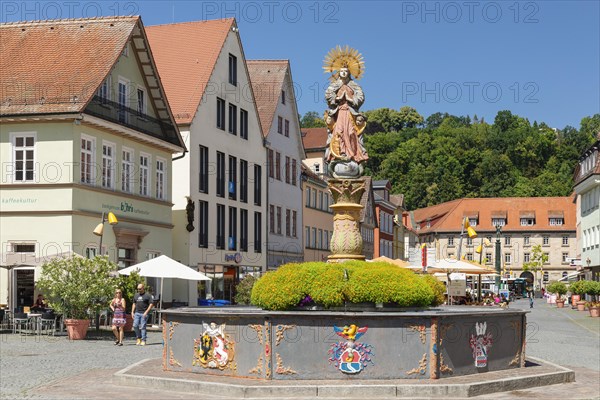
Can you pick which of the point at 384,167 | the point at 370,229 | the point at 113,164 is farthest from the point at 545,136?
the point at 113,164

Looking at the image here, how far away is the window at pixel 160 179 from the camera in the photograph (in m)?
42.5

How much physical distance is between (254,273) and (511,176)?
87376 mm

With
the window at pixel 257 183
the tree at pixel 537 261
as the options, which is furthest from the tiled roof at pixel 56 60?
the tree at pixel 537 261

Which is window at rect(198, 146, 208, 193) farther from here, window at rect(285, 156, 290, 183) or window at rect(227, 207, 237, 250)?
window at rect(285, 156, 290, 183)

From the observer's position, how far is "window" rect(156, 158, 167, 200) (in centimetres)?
4247

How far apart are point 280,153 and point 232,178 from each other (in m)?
9.06

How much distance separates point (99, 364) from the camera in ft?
65.6

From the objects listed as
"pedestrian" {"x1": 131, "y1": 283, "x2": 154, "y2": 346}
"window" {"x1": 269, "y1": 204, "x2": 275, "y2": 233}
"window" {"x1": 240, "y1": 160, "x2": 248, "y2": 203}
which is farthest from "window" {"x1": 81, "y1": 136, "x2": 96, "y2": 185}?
"window" {"x1": 269, "y1": 204, "x2": 275, "y2": 233}

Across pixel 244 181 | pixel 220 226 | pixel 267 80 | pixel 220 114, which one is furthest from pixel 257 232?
pixel 267 80

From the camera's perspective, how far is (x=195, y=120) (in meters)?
47.9

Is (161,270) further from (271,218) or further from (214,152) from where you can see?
(271,218)

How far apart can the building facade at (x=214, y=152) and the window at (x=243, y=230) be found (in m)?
0.06

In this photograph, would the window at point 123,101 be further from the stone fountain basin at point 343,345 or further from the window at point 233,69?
the stone fountain basin at point 343,345

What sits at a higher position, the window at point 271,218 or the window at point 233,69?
the window at point 233,69
